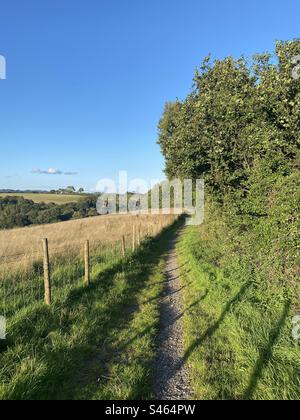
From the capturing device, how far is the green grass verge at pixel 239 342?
15.7 feet

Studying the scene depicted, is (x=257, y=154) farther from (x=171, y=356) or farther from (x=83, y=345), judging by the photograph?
(x=83, y=345)

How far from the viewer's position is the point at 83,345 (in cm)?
618

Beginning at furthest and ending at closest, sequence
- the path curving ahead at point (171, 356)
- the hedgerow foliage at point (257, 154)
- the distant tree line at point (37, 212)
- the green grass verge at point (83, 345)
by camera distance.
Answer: the distant tree line at point (37, 212) < the hedgerow foliage at point (257, 154) < the path curving ahead at point (171, 356) < the green grass verge at point (83, 345)

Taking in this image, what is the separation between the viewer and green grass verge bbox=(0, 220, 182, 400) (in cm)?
475

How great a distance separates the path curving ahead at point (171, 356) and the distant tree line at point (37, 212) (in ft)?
146

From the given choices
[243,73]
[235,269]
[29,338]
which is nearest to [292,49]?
[243,73]

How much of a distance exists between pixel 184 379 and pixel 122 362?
3.97ft

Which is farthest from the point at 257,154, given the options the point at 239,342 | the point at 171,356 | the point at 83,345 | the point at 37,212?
the point at 37,212

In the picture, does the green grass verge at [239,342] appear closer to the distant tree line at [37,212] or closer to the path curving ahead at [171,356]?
the path curving ahead at [171,356]

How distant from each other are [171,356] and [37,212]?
55.7 metres

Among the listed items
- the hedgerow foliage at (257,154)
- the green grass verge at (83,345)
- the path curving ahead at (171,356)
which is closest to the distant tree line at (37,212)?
the hedgerow foliage at (257,154)

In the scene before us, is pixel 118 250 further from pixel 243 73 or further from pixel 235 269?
pixel 243 73

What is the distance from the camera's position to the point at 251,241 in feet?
33.8
